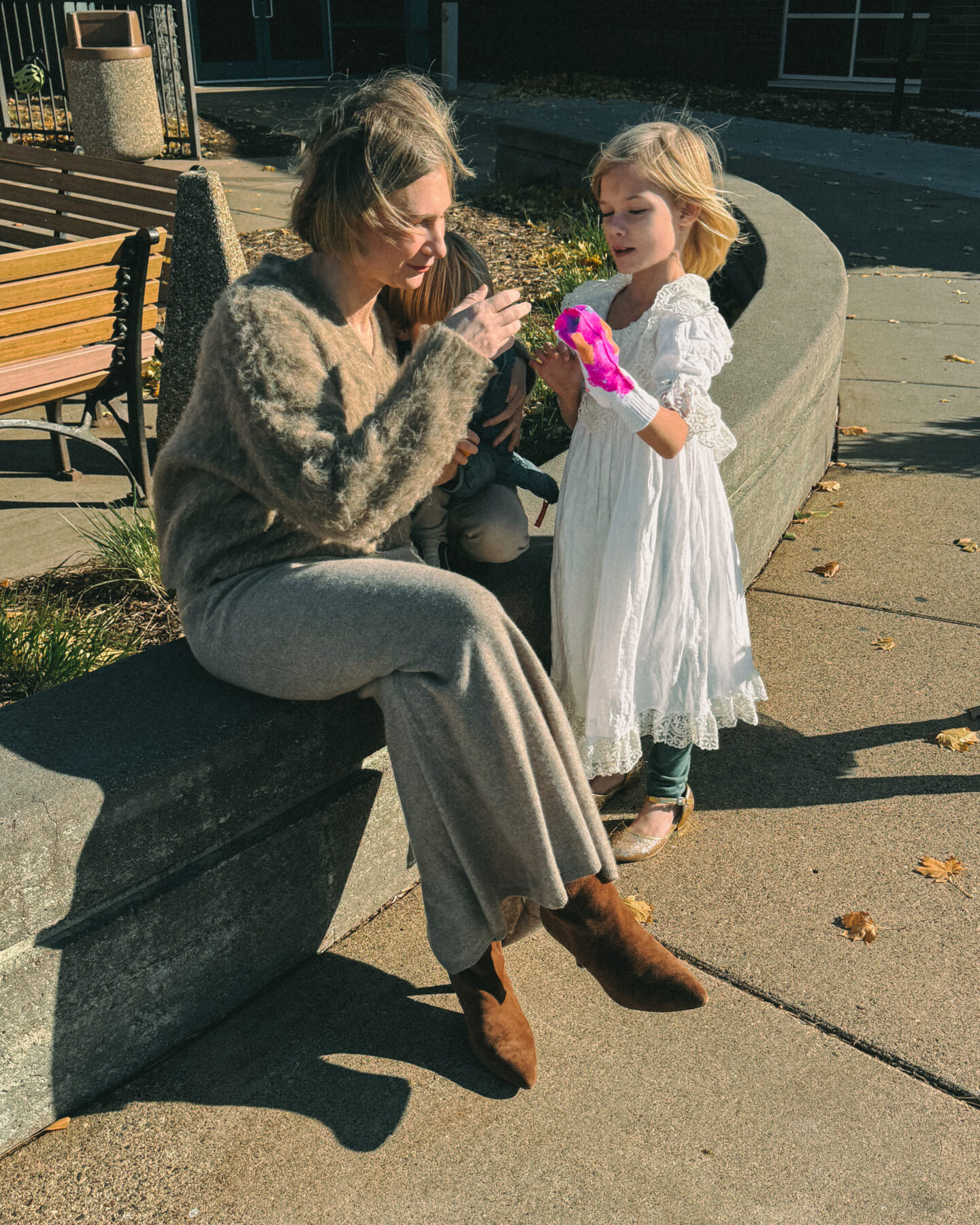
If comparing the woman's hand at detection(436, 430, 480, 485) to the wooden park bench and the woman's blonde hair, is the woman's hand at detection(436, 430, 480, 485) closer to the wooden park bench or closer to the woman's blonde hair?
the woman's blonde hair

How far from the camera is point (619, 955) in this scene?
2393mm

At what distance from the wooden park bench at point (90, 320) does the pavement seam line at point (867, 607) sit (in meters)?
2.37

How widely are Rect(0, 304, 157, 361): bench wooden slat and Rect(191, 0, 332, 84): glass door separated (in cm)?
1649

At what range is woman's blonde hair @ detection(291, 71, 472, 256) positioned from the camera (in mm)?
2348

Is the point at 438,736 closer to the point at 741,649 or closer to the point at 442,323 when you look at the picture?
the point at 442,323

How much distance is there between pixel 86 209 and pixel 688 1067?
5.20 metres

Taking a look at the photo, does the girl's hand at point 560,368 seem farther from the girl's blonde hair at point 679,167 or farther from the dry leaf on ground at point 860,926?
the dry leaf on ground at point 860,926

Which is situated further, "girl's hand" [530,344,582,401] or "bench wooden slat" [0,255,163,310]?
"bench wooden slat" [0,255,163,310]

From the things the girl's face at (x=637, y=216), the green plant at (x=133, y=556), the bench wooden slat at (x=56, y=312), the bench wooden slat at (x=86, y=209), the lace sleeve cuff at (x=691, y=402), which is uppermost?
the girl's face at (x=637, y=216)

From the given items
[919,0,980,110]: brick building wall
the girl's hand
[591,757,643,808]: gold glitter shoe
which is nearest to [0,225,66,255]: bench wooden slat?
the girl's hand

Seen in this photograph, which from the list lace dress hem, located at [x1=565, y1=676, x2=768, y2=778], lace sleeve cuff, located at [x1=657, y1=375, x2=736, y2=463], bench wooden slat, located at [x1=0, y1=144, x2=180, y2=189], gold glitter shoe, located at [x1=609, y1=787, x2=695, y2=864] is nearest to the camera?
lace sleeve cuff, located at [x1=657, y1=375, x2=736, y2=463]

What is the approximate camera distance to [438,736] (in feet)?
7.27

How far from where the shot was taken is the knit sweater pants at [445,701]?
2188 millimetres

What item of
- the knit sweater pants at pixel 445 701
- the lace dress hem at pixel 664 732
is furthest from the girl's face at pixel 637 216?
the lace dress hem at pixel 664 732
